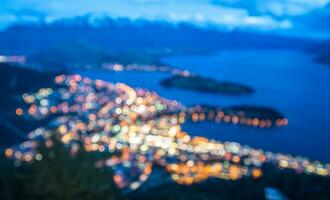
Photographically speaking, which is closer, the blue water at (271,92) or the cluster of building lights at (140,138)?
the cluster of building lights at (140,138)

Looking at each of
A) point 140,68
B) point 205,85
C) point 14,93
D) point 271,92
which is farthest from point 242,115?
point 140,68

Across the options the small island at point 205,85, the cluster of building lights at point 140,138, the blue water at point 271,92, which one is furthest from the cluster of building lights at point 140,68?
the cluster of building lights at point 140,138

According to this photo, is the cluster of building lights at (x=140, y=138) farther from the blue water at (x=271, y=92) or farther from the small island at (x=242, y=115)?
the blue water at (x=271, y=92)

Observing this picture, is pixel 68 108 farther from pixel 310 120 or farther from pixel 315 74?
pixel 315 74

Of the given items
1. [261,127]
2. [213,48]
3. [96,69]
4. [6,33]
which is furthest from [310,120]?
[213,48]

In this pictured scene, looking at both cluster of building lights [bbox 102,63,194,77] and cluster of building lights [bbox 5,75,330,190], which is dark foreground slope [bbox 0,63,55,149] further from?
cluster of building lights [bbox 102,63,194,77]

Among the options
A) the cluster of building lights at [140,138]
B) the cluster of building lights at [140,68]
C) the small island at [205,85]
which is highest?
the cluster of building lights at [140,68]

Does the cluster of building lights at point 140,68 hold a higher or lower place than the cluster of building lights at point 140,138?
higher
